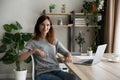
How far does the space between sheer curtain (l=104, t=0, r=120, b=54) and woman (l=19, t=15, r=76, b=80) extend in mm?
1811

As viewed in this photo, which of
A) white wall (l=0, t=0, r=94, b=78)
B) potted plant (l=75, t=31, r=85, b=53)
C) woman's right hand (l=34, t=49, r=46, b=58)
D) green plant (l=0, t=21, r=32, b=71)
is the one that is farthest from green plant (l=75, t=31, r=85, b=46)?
woman's right hand (l=34, t=49, r=46, b=58)

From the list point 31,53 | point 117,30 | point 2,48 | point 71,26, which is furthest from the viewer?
point 71,26

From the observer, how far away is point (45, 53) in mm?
2469

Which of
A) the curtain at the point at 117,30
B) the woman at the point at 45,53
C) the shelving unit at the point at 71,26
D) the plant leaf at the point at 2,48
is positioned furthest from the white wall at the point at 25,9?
the woman at the point at 45,53

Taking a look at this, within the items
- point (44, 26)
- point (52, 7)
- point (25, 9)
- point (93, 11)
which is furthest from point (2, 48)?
point (44, 26)

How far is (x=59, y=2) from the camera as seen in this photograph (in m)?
4.68

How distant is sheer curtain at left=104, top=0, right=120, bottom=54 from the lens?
4043mm

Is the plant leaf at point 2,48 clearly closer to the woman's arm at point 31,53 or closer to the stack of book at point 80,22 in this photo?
the stack of book at point 80,22

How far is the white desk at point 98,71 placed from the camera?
178 centimetres

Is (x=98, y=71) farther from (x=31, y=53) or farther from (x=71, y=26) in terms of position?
(x=71, y=26)

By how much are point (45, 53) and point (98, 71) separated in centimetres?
71

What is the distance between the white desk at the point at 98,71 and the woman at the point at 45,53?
207mm

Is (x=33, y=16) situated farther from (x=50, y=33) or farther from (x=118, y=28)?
(x=50, y=33)

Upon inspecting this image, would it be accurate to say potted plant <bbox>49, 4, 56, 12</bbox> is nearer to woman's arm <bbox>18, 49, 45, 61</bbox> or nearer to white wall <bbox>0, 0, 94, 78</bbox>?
white wall <bbox>0, 0, 94, 78</bbox>
